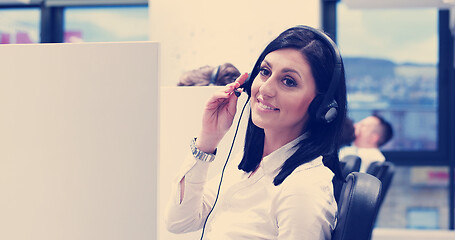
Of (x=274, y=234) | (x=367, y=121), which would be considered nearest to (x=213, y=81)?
(x=274, y=234)

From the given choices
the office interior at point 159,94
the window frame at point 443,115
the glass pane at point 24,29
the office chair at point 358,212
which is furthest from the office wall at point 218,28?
the office chair at point 358,212

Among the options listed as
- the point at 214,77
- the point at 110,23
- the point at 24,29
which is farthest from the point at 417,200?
the point at 24,29

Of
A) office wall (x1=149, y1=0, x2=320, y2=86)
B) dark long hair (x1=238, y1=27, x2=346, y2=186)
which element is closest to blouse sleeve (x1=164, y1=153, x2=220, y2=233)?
dark long hair (x1=238, y1=27, x2=346, y2=186)

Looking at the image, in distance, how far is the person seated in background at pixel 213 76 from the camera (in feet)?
6.49

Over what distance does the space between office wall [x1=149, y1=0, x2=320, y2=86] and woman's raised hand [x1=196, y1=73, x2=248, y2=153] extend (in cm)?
212

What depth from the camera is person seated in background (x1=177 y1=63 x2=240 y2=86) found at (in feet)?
6.49

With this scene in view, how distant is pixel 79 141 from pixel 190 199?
27 centimetres

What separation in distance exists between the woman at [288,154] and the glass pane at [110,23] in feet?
12.2

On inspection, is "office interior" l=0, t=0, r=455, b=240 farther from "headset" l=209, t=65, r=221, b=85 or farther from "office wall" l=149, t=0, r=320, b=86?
"headset" l=209, t=65, r=221, b=85

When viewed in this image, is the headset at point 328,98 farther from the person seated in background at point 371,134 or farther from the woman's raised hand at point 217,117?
the person seated in background at point 371,134

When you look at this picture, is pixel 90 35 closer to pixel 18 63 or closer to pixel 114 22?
pixel 114 22

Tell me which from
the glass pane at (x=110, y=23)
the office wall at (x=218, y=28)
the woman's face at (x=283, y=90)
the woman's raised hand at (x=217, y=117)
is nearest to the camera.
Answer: the woman's face at (x=283, y=90)

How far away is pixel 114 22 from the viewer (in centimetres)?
481

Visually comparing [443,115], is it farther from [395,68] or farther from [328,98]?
[328,98]
